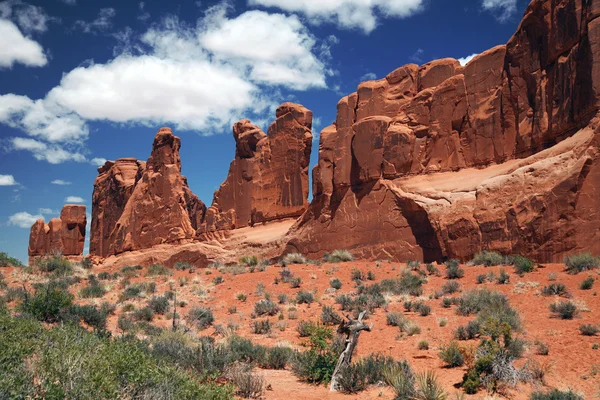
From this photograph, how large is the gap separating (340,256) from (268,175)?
40.7 feet

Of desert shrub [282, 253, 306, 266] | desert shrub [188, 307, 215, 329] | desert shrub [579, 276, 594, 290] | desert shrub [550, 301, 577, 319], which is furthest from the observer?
desert shrub [282, 253, 306, 266]

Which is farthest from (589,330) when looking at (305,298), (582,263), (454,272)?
(305,298)

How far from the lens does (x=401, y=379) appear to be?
343 inches

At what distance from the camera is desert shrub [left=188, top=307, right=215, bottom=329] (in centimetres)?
1561

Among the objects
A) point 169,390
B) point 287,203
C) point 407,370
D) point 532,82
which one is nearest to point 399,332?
point 407,370

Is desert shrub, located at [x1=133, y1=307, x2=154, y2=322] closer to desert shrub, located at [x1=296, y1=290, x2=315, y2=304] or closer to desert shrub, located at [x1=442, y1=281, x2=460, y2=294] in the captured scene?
desert shrub, located at [x1=296, y1=290, x2=315, y2=304]

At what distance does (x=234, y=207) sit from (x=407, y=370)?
2953cm

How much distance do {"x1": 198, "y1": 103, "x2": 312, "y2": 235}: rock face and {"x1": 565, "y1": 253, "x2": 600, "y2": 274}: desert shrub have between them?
2059 cm

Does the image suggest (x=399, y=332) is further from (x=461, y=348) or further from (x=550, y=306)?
(x=550, y=306)

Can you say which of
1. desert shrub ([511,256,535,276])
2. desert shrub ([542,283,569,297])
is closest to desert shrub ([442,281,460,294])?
desert shrub ([511,256,535,276])

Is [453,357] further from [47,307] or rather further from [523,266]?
[47,307]

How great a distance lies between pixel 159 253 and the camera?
3903 cm

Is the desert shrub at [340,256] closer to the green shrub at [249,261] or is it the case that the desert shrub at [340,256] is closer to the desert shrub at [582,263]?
the green shrub at [249,261]

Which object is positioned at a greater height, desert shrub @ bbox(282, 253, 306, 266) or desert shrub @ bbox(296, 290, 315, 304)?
desert shrub @ bbox(282, 253, 306, 266)
